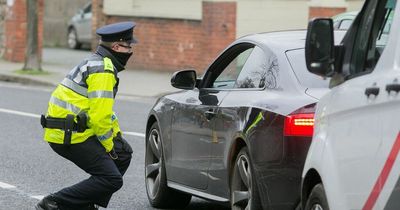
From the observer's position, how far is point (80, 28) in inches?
1281

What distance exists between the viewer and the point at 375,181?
4648mm

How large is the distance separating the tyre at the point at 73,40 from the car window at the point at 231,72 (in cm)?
2498

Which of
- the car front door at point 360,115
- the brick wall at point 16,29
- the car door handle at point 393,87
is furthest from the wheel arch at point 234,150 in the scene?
the brick wall at point 16,29

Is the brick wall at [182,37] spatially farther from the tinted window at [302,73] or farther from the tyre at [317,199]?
the tyre at [317,199]

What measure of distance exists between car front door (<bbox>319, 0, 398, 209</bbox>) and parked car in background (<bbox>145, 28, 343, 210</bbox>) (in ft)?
3.04

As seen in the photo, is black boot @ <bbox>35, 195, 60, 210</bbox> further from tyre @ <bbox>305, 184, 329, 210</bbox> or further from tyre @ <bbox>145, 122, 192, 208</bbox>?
tyre @ <bbox>305, 184, 329, 210</bbox>

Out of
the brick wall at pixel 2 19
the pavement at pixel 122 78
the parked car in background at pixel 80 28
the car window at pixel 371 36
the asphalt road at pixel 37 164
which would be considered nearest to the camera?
the car window at pixel 371 36

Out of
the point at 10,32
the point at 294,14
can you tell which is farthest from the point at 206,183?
the point at 10,32

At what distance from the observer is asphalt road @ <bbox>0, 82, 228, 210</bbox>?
940 cm

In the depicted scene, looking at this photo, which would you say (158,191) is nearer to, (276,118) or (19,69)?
(276,118)

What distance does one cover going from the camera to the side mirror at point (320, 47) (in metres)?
5.23

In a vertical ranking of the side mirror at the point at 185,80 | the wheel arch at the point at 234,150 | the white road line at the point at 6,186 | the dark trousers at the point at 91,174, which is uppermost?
the side mirror at the point at 185,80

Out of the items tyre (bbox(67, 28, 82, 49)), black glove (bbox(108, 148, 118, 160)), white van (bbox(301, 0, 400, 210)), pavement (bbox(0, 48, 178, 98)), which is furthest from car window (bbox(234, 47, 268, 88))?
tyre (bbox(67, 28, 82, 49))

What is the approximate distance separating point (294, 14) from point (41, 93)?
6.06 metres
